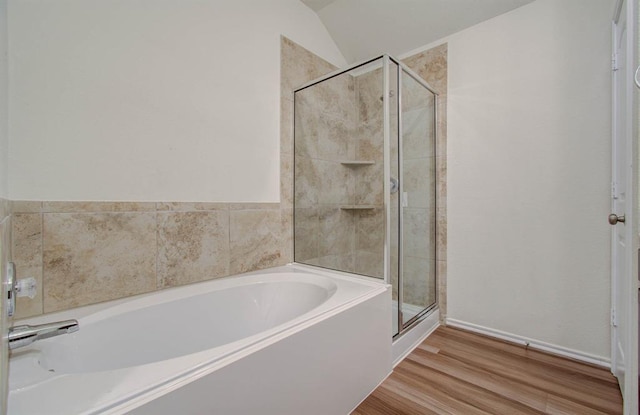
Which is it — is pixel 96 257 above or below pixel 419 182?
below

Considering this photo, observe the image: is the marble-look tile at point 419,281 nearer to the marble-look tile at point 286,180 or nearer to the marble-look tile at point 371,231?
the marble-look tile at point 371,231

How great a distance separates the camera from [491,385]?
1.49 m

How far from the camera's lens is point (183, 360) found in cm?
81

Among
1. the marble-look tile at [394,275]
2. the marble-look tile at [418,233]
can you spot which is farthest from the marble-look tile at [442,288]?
the marble-look tile at [394,275]

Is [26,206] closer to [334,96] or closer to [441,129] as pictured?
[334,96]

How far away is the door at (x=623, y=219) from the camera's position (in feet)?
3.32

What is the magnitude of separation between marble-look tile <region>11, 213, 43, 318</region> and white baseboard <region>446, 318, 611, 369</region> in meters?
2.50

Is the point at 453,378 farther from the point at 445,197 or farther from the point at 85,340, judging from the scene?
the point at 85,340

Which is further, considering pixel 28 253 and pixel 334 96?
pixel 334 96

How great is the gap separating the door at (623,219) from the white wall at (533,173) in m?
0.08

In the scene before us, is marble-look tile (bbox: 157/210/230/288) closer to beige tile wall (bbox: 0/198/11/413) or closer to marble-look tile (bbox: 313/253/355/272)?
marble-look tile (bbox: 313/253/355/272)

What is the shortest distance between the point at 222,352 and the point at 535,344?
2.06 m

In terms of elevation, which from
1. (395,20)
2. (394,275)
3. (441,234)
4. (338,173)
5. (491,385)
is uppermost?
(395,20)

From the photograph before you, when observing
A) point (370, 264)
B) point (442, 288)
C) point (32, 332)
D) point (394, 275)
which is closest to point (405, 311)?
point (394, 275)
